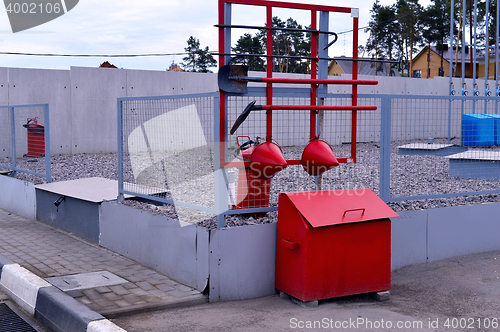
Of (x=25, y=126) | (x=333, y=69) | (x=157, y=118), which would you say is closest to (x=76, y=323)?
(x=157, y=118)

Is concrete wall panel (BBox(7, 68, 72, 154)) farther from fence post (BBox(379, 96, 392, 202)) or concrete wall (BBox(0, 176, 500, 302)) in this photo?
fence post (BBox(379, 96, 392, 202))

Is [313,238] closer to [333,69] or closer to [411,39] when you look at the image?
[411,39]

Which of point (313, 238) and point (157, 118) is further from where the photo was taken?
point (157, 118)

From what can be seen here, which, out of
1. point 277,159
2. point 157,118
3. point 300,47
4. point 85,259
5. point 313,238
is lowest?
point 85,259

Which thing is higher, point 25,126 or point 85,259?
point 25,126

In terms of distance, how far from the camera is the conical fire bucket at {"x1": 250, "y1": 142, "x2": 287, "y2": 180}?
454 centimetres

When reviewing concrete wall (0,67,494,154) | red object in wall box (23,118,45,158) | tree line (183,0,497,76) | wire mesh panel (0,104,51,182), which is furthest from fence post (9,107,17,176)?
tree line (183,0,497,76)

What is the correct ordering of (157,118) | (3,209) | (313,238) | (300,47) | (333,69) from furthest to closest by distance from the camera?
(333,69) < (300,47) < (3,209) < (157,118) < (313,238)

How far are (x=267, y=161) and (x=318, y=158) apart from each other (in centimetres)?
55

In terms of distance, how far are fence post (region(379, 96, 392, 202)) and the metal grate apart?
156 inches

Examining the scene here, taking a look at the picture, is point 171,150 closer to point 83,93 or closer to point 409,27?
point 83,93

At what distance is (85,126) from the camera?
53.2 feet

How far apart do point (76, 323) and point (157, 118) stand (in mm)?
2629

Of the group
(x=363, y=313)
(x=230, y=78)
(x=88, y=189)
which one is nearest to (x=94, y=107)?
(x=88, y=189)
